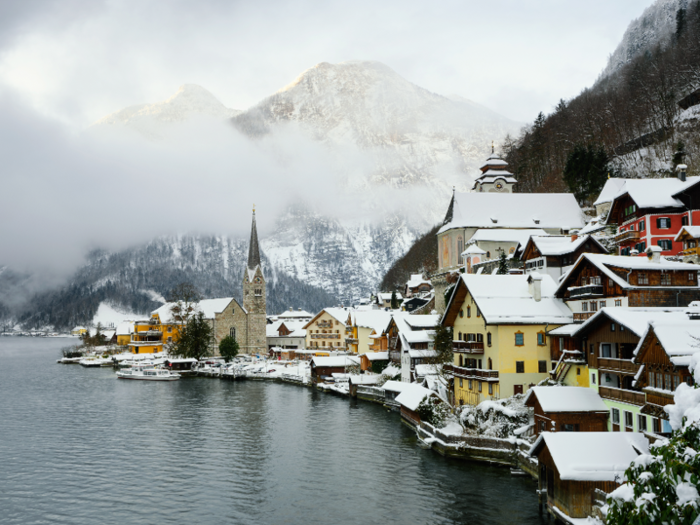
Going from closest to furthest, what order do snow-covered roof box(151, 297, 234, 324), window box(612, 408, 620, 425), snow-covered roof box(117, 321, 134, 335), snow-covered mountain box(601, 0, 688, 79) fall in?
window box(612, 408, 620, 425) < snow-covered mountain box(601, 0, 688, 79) < snow-covered roof box(151, 297, 234, 324) < snow-covered roof box(117, 321, 134, 335)

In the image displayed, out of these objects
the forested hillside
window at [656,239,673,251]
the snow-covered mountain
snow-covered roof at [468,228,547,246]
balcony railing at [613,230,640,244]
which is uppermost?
the snow-covered mountain

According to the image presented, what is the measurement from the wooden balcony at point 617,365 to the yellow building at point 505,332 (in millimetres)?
8868

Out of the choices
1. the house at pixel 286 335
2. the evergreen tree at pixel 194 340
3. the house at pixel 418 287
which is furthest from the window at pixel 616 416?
the house at pixel 286 335

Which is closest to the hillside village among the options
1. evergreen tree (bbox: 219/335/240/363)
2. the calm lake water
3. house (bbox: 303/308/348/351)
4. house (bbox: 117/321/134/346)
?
the calm lake water

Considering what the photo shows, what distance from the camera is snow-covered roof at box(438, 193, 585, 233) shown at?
268 feet

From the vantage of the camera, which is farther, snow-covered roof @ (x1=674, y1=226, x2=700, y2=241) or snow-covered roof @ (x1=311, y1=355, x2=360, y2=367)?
snow-covered roof @ (x1=311, y1=355, x2=360, y2=367)

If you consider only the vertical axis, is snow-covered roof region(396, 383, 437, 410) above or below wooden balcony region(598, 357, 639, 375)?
below

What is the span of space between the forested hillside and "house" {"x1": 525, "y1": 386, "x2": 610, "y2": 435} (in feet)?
159

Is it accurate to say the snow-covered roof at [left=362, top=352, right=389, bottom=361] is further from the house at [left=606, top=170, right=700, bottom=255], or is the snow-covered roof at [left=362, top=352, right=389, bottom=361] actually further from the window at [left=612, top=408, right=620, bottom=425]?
the window at [left=612, top=408, right=620, bottom=425]

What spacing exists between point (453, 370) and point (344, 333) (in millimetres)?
66485

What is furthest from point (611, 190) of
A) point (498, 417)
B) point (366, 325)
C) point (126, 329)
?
point (126, 329)

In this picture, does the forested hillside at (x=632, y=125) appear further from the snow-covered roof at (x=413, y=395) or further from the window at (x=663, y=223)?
the snow-covered roof at (x=413, y=395)

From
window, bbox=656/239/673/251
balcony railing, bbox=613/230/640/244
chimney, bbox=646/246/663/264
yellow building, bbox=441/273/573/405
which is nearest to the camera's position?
chimney, bbox=646/246/663/264

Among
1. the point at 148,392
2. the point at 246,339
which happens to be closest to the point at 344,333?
the point at 246,339
